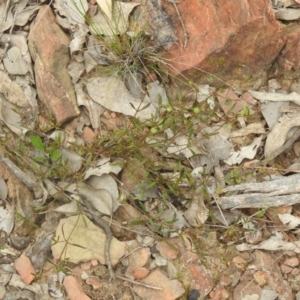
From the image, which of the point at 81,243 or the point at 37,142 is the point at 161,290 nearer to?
the point at 81,243

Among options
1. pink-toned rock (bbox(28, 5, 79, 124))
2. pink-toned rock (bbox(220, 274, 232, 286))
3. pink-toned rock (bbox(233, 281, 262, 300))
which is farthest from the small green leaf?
pink-toned rock (bbox(233, 281, 262, 300))

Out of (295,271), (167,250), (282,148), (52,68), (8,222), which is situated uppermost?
(52,68)

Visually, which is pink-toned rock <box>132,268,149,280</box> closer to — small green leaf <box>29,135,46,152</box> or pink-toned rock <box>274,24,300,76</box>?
small green leaf <box>29,135,46,152</box>

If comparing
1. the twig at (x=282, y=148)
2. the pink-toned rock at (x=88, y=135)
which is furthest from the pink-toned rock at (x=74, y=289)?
the twig at (x=282, y=148)

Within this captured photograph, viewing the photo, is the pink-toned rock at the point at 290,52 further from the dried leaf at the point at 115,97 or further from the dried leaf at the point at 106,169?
the dried leaf at the point at 106,169

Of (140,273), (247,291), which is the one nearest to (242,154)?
(247,291)

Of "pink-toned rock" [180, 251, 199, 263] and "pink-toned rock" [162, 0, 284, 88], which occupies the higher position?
"pink-toned rock" [162, 0, 284, 88]

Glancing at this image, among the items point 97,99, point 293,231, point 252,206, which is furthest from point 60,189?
point 293,231

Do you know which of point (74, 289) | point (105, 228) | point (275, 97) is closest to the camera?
point (74, 289)
